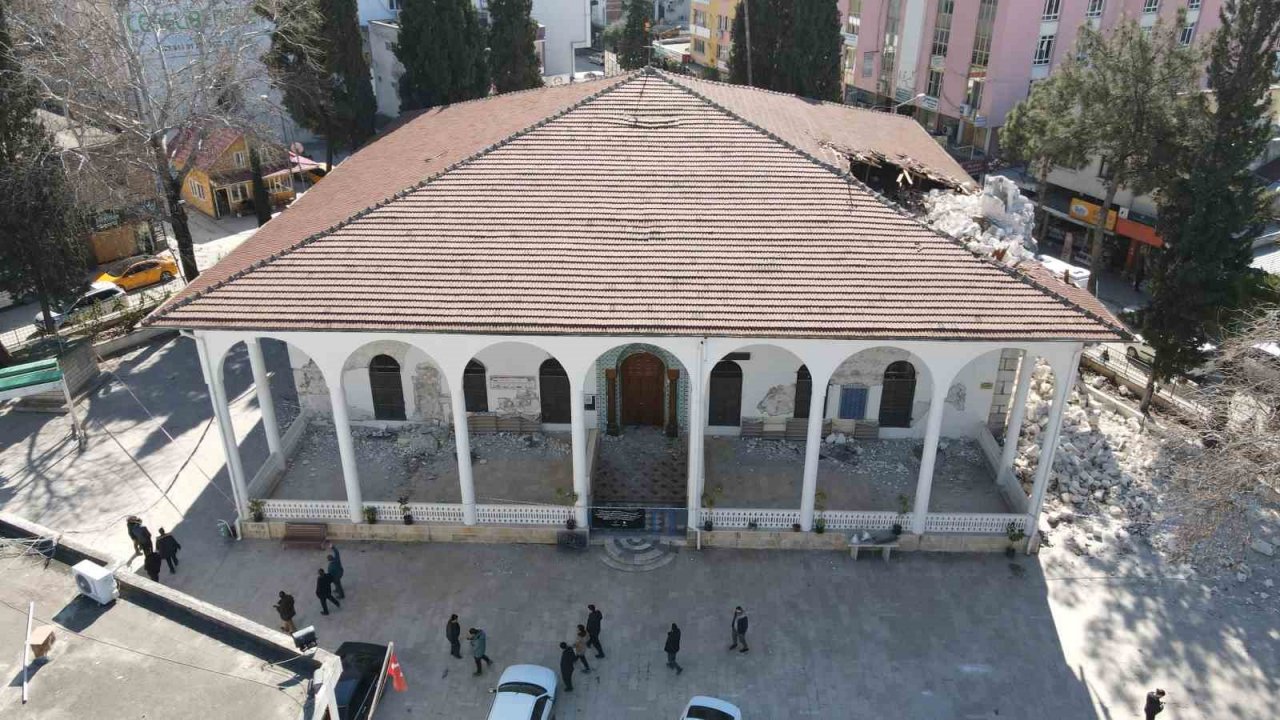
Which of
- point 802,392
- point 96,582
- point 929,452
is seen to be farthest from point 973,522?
point 96,582

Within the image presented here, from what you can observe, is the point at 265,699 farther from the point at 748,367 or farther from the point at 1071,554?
the point at 1071,554

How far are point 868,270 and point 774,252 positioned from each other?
2.09m

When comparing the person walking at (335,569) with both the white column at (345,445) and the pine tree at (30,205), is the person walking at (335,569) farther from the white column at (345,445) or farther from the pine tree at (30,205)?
the pine tree at (30,205)

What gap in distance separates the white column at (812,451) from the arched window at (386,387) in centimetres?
1138

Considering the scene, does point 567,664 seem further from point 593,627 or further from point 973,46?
point 973,46

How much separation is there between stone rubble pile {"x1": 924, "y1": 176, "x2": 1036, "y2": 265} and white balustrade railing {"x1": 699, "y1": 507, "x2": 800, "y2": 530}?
7624 millimetres

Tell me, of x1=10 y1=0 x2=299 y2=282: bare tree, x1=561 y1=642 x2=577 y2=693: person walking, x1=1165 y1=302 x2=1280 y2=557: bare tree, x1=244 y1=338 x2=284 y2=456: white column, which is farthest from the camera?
x1=10 y1=0 x2=299 y2=282: bare tree

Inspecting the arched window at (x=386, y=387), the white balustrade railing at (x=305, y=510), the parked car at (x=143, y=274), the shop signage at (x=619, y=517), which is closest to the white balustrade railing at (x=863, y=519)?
the shop signage at (x=619, y=517)

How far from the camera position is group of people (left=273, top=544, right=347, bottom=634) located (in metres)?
18.3

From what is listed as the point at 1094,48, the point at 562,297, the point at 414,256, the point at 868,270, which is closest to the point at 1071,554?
the point at 868,270

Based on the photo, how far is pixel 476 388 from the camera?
24.5 m

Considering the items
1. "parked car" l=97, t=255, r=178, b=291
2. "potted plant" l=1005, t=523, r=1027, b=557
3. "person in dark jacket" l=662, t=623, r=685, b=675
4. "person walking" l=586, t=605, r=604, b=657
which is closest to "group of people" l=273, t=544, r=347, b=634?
"person walking" l=586, t=605, r=604, b=657

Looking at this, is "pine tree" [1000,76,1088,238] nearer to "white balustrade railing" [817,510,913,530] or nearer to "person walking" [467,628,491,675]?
"white balustrade railing" [817,510,913,530]

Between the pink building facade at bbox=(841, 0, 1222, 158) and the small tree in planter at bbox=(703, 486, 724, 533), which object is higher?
the pink building facade at bbox=(841, 0, 1222, 158)
